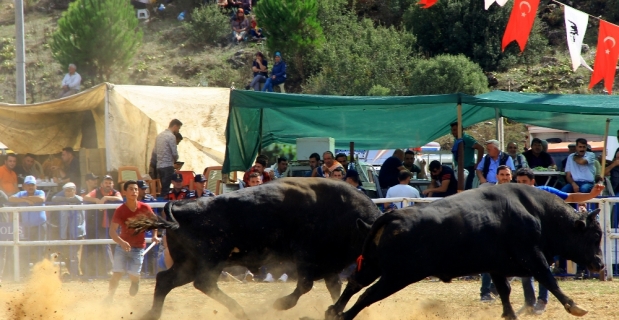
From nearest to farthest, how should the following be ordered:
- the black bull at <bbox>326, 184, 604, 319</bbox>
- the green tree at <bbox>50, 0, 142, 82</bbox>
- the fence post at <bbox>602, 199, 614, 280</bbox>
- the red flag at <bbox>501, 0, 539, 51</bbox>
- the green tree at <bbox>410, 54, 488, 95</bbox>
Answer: the black bull at <bbox>326, 184, 604, 319</bbox> → the fence post at <bbox>602, 199, 614, 280</bbox> → the red flag at <bbox>501, 0, 539, 51</bbox> → the green tree at <bbox>410, 54, 488, 95</bbox> → the green tree at <bbox>50, 0, 142, 82</bbox>

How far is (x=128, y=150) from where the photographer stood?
50.8ft

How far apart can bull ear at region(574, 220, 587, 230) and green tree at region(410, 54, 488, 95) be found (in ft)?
69.0

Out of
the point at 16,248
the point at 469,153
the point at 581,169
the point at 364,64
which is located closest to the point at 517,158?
the point at 581,169

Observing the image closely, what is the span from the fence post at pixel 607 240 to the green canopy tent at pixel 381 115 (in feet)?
5.50

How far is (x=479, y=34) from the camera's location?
32.6 m

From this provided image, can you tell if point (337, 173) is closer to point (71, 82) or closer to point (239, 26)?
point (71, 82)

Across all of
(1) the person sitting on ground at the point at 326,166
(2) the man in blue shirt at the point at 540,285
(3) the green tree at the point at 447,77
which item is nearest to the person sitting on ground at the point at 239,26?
(3) the green tree at the point at 447,77

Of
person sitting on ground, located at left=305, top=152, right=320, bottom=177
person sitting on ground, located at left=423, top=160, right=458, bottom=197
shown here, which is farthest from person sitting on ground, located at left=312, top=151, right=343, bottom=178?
person sitting on ground, located at left=423, top=160, right=458, bottom=197

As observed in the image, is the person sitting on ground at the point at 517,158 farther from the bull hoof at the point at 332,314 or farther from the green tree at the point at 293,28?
the green tree at the point at 293,28

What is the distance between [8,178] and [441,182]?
7.77m

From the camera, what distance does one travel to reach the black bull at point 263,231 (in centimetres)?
761

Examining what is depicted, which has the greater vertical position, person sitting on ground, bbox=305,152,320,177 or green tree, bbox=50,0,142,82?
green tree, bbox=50,0,142,82

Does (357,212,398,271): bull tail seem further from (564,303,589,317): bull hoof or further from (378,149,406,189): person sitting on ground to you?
(378,149,406,189): person sitting on ground

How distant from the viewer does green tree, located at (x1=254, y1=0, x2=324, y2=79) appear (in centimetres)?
3391
